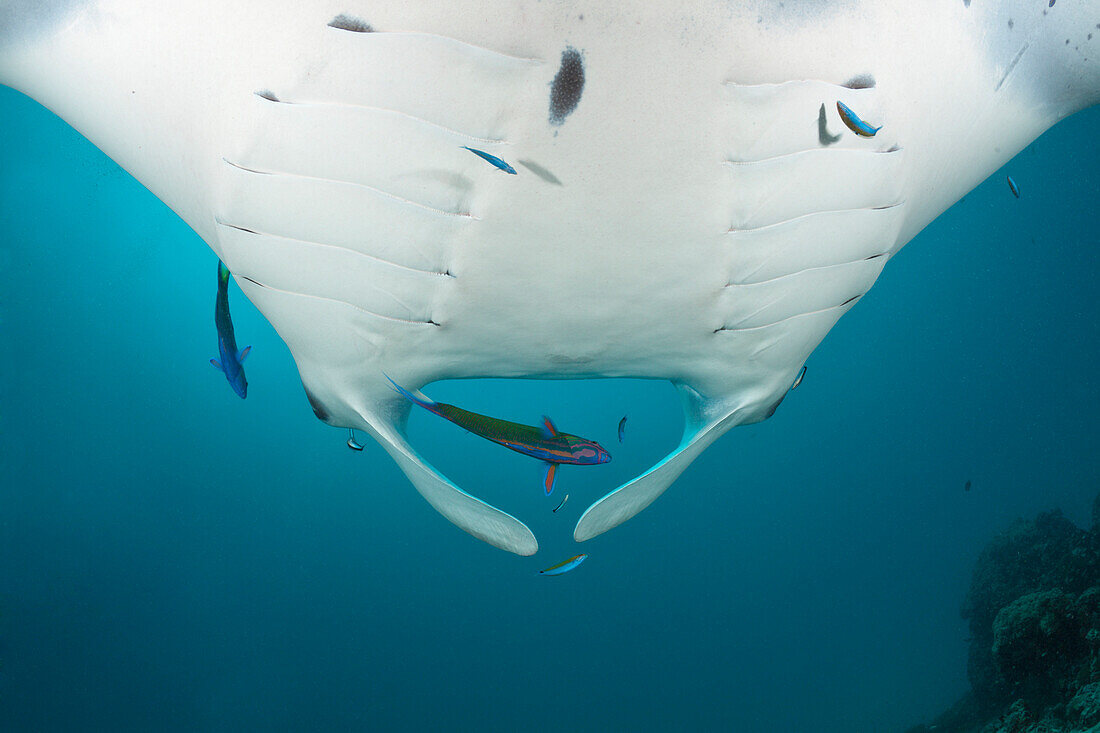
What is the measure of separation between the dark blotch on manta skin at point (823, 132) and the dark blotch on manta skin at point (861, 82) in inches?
2.1

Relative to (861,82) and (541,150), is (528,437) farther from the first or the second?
(861,82)

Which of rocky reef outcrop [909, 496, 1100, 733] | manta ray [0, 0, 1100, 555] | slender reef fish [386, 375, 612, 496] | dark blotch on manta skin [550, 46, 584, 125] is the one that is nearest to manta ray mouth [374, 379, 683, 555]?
rocky reef outcrop [909, 496, 1100, 733]

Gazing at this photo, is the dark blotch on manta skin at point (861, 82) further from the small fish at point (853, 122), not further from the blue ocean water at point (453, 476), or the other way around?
the blue ocean water at point (453, 476)

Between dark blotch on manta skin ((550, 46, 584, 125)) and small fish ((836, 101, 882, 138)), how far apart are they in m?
0.40

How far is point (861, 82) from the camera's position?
34.8 inches

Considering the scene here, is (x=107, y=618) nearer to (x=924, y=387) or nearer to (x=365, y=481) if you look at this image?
(x=365, y=481)

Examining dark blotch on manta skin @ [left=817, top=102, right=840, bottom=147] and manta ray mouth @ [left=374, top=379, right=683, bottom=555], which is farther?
manta ray mouth @ [left=374, top=379, right=683, bottom=555]

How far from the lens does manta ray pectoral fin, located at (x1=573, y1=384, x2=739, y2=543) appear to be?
1.25m

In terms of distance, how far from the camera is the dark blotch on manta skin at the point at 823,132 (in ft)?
2.88

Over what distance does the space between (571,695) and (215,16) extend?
21.9 m

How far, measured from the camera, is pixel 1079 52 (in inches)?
48.4

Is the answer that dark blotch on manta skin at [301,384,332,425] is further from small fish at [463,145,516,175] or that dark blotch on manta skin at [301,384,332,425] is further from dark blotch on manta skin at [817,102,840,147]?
dark blotch on manta skin at [817,102,840,147]

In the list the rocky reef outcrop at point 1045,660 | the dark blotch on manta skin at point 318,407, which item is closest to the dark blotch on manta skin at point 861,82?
the dark blotch on manta skin at point 318,407

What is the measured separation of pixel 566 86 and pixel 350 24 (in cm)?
29
